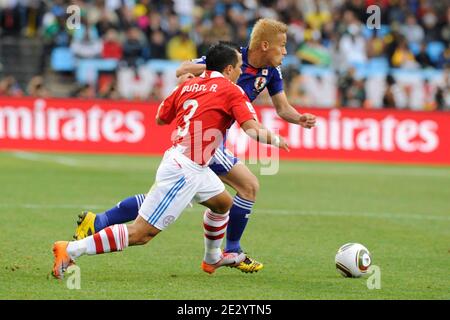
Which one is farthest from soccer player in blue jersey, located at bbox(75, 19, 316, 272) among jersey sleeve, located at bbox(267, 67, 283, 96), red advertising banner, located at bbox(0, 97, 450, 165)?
red advertising banner, located at bbox(0, 97, 450, 165)

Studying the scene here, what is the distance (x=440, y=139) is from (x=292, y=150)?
11.0 feet

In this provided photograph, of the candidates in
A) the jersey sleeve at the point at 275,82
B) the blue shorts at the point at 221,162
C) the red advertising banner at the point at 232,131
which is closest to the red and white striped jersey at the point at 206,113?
the blue shorts at the point at 221,162

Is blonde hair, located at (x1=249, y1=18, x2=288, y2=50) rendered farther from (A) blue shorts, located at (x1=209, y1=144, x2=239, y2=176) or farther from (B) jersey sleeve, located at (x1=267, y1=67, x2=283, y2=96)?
(A) blue shorts, located at (x1=209, y1=144, x2=239, y2=176)

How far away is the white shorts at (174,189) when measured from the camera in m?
8.02

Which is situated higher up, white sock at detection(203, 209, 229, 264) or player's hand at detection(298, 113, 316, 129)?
player's hand at detection(298, 113, 316, 129)

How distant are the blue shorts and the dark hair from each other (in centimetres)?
98

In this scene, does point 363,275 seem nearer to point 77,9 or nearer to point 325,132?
point 325,132

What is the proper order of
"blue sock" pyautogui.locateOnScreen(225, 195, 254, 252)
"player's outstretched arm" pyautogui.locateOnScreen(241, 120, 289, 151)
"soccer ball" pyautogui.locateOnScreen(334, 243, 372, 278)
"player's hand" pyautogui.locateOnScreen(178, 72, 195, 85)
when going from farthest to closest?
"blue sock" pyautogui.locateOnScreen(225, 195, 254, 252) < "player's hand" pyautogui.locateOnScreen(178, 72, 195, 85) < "soccer ball" pyautogui.locateOnScreen(334, 243, 372, 278) < "player's outstretched arm" pyautogui.locateOnScreen(241, 120, 289, 151)

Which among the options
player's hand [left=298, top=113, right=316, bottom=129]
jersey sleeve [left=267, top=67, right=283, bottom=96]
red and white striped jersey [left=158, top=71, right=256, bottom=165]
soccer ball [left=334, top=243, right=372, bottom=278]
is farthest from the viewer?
jersey sleeve [left=267, top=67, right=283, bottom=96]

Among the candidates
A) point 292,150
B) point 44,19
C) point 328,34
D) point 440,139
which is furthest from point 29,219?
point 328,34

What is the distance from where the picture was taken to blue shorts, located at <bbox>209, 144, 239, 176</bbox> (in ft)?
29.7

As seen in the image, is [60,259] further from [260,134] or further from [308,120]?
[308,120]

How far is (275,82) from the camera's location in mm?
9859

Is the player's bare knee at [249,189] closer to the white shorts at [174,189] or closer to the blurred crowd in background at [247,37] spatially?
the white shorts at [174,189]
